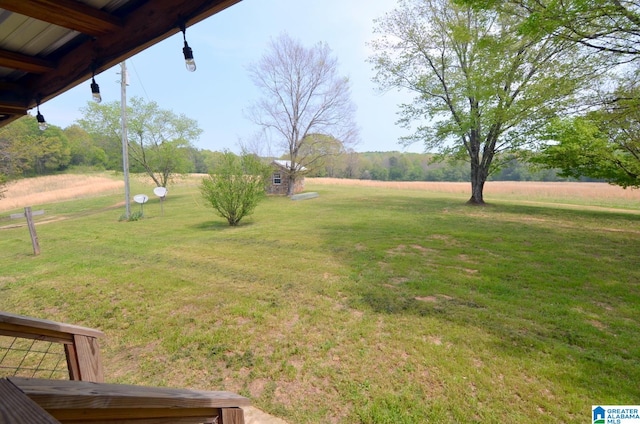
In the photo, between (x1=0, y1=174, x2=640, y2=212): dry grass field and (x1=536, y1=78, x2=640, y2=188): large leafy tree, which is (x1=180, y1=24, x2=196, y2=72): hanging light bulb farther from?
(x1=0, y1=174, x2=640, y2=212): dry grass field

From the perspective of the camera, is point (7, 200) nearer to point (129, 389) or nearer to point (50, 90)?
point (50, 90)

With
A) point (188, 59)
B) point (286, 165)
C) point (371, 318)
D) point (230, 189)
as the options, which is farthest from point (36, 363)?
point (286, 165)

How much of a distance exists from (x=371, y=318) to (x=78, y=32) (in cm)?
437

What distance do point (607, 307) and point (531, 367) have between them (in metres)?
2.22

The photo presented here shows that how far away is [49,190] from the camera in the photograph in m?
28.0

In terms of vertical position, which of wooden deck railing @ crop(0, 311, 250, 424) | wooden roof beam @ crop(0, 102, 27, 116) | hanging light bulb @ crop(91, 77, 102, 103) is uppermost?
hanging light bulb @ crop(91, 77, 102, 103)

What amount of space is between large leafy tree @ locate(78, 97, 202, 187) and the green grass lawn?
1606cm

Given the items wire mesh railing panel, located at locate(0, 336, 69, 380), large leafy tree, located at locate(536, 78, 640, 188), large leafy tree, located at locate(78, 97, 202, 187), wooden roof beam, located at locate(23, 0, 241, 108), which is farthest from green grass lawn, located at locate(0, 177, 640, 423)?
large leafy tree, located at locate(78, 97, 202, 187)

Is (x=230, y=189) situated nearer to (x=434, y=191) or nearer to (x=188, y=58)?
(x=188, y=58)

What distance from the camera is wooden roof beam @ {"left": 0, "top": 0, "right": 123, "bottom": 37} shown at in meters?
1.67

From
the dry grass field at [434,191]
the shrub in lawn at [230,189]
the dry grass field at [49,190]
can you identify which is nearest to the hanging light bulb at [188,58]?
the shrub in lawn at [230,189]

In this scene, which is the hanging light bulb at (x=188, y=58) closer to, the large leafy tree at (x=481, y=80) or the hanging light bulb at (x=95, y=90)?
the hanging light bulb at (x=95, y=90)

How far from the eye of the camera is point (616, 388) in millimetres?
2340

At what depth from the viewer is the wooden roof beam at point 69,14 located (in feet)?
5.47
